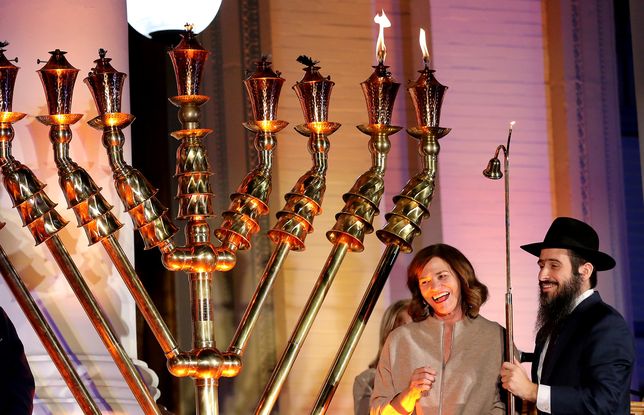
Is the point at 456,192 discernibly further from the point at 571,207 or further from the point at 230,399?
the point at 230,399

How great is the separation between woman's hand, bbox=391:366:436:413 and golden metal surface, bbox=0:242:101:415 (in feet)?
2.63

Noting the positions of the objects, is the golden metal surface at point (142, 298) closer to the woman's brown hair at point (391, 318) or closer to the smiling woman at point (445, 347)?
the smiling woman at point (445, 347)

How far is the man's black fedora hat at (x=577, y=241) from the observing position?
3.92m

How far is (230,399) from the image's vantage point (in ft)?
17.7

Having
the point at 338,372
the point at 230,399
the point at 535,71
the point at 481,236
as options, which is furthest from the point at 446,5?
the point at 338,372

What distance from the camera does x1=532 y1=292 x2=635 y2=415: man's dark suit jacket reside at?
12.0 ft

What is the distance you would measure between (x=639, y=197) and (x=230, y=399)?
6.65 ft

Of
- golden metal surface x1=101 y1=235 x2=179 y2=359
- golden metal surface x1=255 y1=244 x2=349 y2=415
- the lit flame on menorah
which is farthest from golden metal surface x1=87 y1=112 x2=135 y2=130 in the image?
golden metal surface x1=255 y1=244 x2=349 y2=415

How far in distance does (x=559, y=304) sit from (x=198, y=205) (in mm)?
997

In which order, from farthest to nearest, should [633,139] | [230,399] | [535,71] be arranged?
[633,139] → [535,71] → [230,399]

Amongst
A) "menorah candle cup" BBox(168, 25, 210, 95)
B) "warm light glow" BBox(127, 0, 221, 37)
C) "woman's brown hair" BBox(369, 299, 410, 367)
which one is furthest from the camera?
"woman's brown hair" BBox(369, 299, 410, 367)

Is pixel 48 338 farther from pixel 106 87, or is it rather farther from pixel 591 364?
pixel 591 364

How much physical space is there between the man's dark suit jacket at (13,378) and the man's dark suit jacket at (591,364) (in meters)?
1.33

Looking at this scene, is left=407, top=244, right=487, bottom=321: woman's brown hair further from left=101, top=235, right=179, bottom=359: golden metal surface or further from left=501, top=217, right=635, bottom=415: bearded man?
left=101, top=235, right=179, bottom=359: golden metal surface
